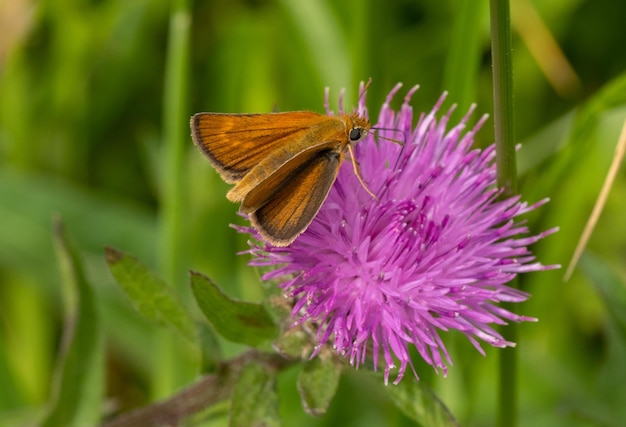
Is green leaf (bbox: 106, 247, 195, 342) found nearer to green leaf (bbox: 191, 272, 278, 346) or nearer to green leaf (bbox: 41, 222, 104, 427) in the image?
green leaf (bbox: 191, 272, 278, 346)

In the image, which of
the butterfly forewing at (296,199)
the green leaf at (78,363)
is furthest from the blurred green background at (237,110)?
the butterfly forewing at (296,199)

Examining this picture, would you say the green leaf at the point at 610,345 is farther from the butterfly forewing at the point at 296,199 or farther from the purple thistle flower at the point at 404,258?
the butterfly forewing at the point at 296,199

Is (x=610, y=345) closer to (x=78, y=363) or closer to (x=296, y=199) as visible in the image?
(x=296, y=199)

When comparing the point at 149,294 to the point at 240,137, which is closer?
the point at 240,137

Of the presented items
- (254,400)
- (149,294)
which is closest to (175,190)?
(149,294)

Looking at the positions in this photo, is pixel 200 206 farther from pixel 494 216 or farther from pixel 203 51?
pixel 494 216

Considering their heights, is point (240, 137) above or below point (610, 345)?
above

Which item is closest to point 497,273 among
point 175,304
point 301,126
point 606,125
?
point 301,126
